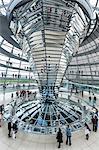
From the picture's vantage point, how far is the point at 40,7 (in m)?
11.7

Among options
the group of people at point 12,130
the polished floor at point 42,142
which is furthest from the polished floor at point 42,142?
the group of people at point 12,130

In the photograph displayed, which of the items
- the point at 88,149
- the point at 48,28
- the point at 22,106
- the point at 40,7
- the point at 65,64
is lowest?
the point at 88,149

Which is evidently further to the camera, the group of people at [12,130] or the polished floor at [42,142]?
the group of people at [12,130]

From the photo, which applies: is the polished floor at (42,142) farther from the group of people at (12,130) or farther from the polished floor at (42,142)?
the group of people at (12,130)

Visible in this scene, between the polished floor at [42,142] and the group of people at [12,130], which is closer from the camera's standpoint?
the polished floor at [42,142]

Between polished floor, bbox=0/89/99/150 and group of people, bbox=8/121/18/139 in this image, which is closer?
polished floor, bbox=0/89/99/150

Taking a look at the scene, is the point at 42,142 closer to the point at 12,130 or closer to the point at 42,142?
the point at 42,142

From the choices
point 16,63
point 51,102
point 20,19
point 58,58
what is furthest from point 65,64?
point 16,63

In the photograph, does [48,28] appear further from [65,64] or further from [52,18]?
[65,64]

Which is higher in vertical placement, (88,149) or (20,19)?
(20,19)

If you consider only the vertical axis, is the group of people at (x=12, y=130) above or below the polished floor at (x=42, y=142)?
above

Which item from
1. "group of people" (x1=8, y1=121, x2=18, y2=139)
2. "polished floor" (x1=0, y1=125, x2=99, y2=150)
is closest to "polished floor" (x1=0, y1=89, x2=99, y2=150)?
"polished floor" (x1=0, y1=125, x2=99, y2=150)

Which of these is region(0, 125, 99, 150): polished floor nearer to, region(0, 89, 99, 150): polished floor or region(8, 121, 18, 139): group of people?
Answer: region(0, 89, 99, 150): polished floor

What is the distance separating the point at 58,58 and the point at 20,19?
351 centimetres
